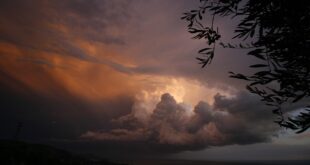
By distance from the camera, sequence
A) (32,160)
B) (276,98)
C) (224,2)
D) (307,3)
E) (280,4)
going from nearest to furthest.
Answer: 1. (307,3)
2. (280,4)
3. (276,98)
4. (224,2)
5. (32,160)

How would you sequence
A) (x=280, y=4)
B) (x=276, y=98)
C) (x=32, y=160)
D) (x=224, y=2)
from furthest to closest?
(x=32, y=160), (x=224, y=2), (x=276, y=98), (x=280, y=4)

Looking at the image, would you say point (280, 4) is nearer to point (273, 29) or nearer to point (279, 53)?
point (273, 29)

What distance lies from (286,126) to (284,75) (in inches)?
34.2

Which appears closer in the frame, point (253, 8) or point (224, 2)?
point (253, 8)

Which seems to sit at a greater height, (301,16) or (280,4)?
(280,4)

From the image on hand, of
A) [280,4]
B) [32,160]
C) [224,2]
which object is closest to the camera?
[280,4]

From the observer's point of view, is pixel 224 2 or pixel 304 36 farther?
pixel 224 2

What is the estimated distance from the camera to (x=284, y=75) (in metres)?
4.40

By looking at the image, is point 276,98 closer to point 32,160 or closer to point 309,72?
point 309,72

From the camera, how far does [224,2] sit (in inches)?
235

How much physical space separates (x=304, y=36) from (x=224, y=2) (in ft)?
7.23

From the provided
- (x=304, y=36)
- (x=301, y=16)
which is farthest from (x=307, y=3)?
(x=304, y=36)

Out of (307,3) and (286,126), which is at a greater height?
(307,3)

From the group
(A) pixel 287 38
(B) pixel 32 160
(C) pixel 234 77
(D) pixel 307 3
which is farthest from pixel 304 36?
(B) pixel 32 160
